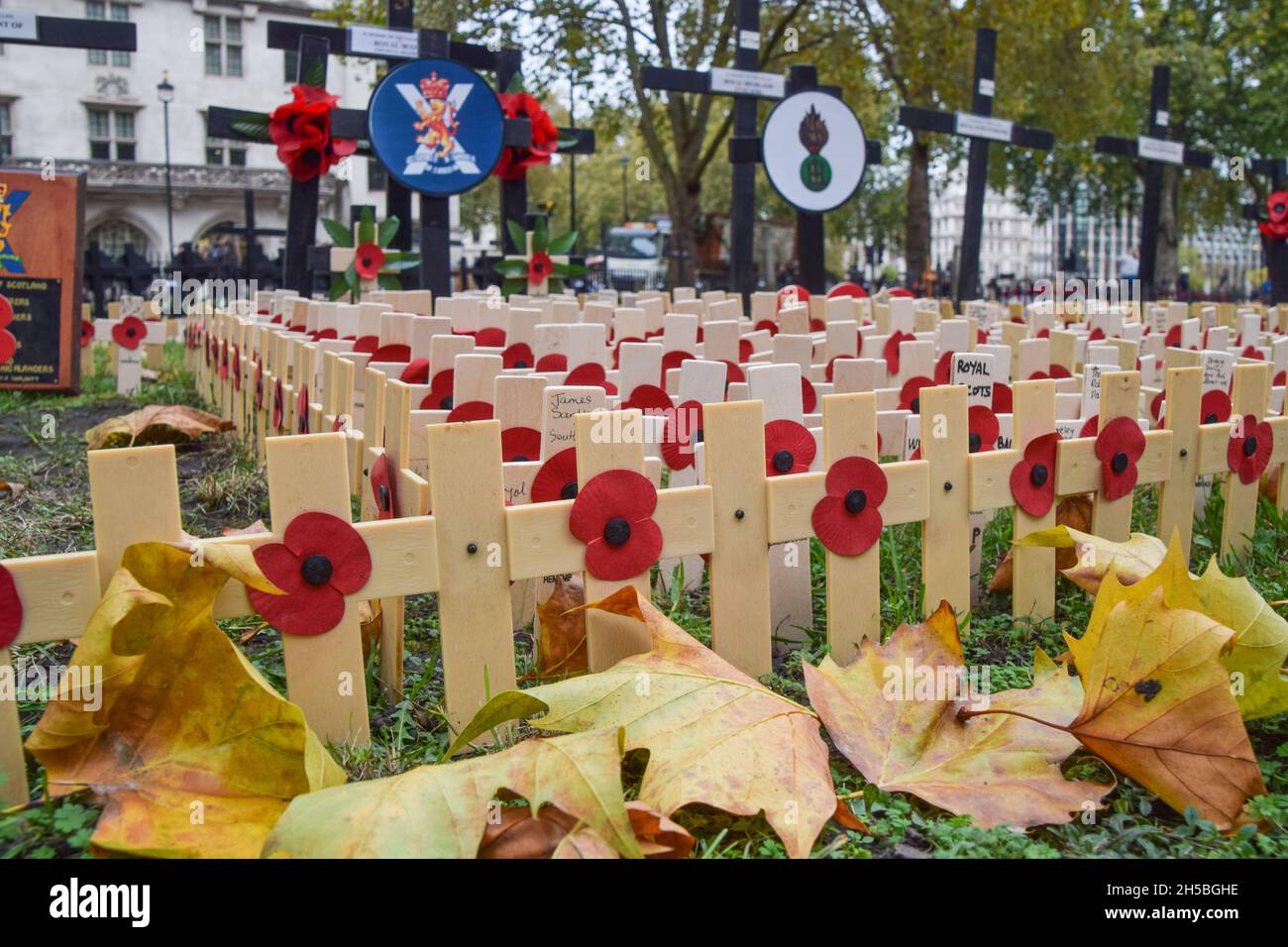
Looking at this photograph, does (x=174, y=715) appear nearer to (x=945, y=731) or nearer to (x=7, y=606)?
(x=7, y=606)

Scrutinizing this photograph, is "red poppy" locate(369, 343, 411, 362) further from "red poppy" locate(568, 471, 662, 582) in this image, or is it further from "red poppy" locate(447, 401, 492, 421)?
"red poppy" locate(568, 471, 662, 582)

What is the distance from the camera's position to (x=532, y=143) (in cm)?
998

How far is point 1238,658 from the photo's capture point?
2.38 m

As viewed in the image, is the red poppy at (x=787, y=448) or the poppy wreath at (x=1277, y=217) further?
the poppy wreath at (x=1277, y=217)

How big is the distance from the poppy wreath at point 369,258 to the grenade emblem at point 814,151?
3.56m

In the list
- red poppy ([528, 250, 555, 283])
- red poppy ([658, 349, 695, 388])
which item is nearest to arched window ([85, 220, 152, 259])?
red poppy ([528, 250, 555, 283])

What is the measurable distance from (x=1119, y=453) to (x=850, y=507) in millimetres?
999

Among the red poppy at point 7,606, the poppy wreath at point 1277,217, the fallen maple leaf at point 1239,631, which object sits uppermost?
the poppy wreath at point 1277,217

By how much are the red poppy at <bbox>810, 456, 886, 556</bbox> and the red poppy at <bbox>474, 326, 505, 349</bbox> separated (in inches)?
125

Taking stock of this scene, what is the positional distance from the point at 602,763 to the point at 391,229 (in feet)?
26.6

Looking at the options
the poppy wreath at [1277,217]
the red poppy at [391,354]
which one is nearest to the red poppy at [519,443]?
the red poppy at [391,354]

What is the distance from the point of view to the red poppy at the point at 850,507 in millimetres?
2873

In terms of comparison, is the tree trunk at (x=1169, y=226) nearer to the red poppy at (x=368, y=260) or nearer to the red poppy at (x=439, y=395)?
the red poppy at (x=368, y=260)

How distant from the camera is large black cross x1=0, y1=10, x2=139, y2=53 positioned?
8995 millimetres
